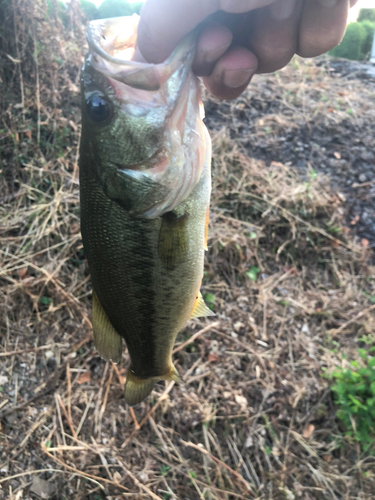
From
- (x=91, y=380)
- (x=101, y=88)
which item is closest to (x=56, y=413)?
(x=91, y=380)

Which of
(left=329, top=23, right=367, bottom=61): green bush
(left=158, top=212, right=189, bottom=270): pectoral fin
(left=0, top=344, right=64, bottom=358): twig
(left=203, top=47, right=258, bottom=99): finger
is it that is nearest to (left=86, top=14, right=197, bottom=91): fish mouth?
(left=203, top=47, right=258, bottom=99): finger

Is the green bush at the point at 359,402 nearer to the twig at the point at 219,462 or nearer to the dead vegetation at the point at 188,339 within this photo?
the dead vegetation at the point at 188,339

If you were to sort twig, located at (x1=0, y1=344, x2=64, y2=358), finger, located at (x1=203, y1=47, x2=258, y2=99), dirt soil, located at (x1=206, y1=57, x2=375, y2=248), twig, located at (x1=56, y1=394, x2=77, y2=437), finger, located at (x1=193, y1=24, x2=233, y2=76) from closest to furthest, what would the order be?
finger, located at (x1=193, y1=24, x2=233, y2=76) < finger, located at (x1=203, y1=47, x2=258, y2=99) < twig, located at (x1=56, y1=394, x2=77, y2=437) < twig, located at (x1=0, y1=344, x2=64, y2=358) < dirt soil, located at (x1=206, y1=57, x2=375, y2=248)

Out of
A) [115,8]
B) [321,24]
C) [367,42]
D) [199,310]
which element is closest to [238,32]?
[321,24]

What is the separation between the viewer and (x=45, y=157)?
13.0 feet

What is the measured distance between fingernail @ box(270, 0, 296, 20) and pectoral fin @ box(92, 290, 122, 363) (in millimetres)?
1364

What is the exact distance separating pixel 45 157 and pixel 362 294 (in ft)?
12.8

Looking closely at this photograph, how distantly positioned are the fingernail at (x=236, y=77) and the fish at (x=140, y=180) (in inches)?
6.4

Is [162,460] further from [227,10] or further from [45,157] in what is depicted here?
[45,157]

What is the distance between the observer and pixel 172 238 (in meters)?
1.36

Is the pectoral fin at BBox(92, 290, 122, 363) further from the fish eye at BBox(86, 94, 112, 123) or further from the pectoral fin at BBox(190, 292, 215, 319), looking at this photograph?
the fish eye at BBox(86, 94, 112, 123)

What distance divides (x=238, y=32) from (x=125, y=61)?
1.96 ft

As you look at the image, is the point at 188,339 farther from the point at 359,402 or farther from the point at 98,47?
the point at 98,47

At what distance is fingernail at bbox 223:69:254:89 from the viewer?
1354mm
